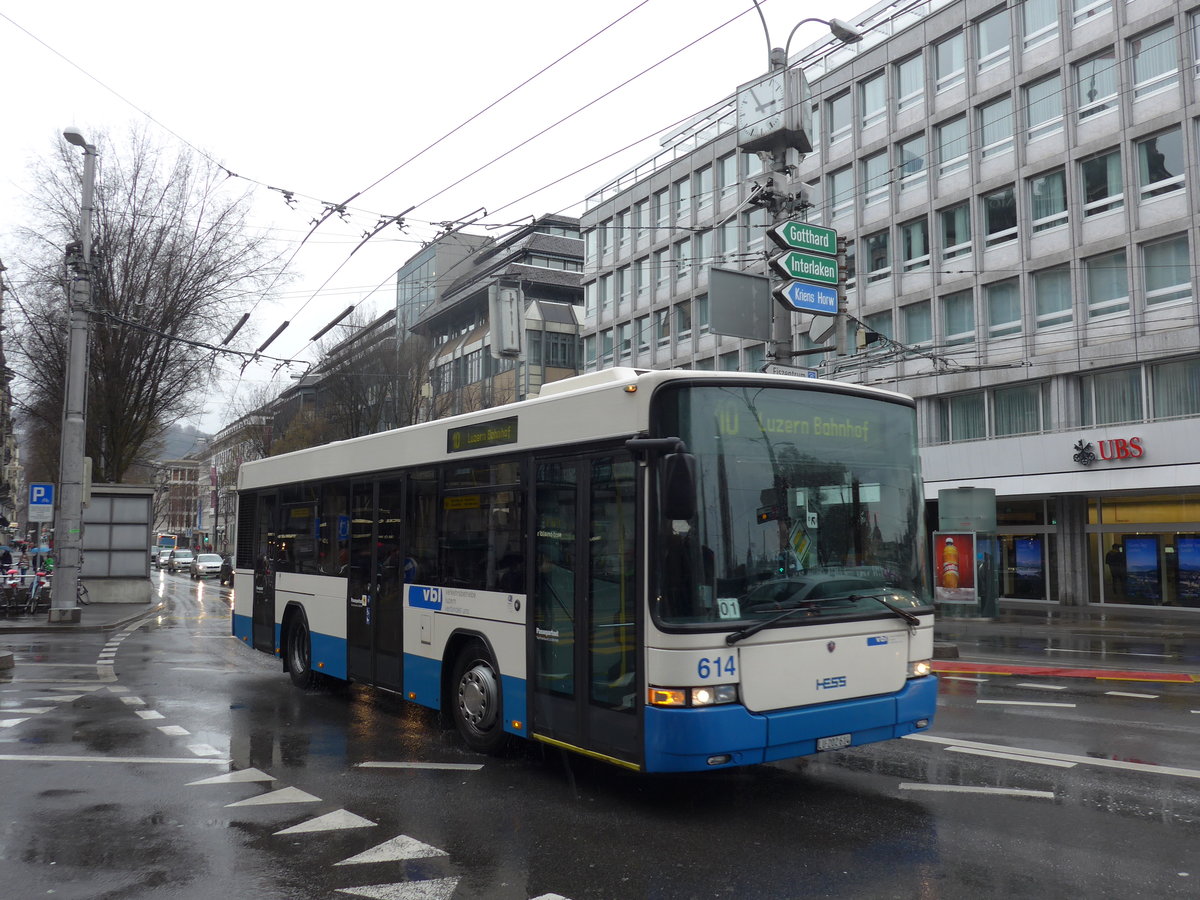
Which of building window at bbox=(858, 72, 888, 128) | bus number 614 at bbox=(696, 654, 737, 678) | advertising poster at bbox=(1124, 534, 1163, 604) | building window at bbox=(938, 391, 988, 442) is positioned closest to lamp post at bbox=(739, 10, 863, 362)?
bus number 614 at bbox=(696, 654, 737, 678)

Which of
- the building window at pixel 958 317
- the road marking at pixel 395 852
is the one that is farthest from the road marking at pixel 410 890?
the building window at pixel 958 317

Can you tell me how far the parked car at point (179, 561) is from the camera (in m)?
67.5

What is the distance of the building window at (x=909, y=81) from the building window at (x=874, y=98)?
44 cm

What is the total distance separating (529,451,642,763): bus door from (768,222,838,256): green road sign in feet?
23.9

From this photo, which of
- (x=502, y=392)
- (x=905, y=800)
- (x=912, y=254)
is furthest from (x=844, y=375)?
(x=905, y=800)

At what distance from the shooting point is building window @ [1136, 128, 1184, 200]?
25.4 meters

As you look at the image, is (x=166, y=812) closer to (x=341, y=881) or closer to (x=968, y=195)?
(x=341, y=881)

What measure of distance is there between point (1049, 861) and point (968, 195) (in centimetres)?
2867

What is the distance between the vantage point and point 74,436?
72.9 ft

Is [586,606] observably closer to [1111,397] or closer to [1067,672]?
[1067,672]

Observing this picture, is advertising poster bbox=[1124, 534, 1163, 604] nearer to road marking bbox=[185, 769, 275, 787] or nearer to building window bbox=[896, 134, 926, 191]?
building window bbox=[896, 134, 926, 191]

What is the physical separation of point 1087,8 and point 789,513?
27.4 m

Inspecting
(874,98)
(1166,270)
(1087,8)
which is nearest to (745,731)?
(1166,270)

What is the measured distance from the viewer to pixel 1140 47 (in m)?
26.3
